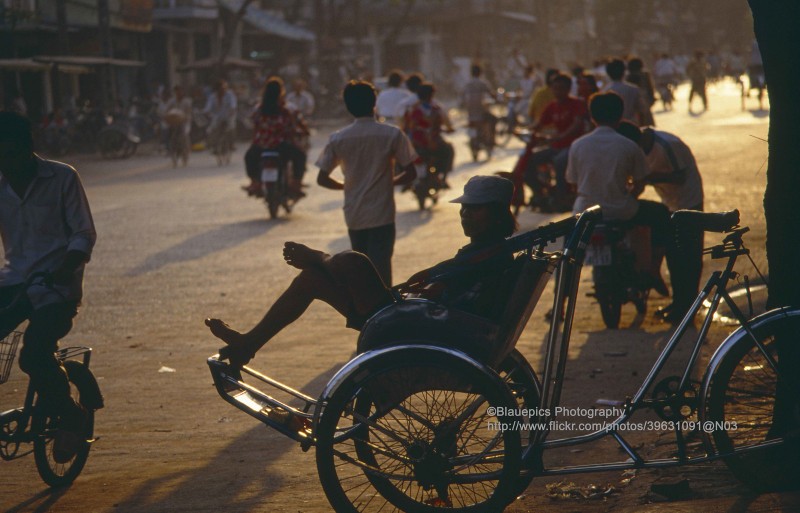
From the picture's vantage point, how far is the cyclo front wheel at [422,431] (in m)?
4.59

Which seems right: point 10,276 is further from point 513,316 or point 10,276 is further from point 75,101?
point 75,101

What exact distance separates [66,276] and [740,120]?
3022cm

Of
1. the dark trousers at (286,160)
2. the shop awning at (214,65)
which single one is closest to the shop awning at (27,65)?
the shop awning at (214,65)

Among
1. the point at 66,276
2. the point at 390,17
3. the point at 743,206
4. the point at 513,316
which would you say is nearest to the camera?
the point at 513,316

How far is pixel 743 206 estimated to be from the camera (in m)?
15.6

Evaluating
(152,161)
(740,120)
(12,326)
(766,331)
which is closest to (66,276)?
(12,326)

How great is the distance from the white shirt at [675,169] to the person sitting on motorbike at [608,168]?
1.17 ft

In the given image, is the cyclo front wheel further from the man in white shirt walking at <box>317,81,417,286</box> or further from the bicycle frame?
the man in white shirt walking at <box>317,81,417,286</box>

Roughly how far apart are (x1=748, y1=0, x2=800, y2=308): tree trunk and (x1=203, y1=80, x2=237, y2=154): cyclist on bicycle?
73.9ft

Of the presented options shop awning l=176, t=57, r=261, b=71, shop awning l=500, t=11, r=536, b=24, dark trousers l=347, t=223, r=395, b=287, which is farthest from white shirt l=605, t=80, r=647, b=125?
shop awning l=500, t=11, r=536, b=24

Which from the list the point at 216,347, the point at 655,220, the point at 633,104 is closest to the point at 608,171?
the point at 655,220

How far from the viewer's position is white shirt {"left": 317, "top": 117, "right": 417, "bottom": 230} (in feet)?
29.7

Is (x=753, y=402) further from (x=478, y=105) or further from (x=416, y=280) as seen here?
(x=478, y=105)

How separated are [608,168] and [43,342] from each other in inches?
185
